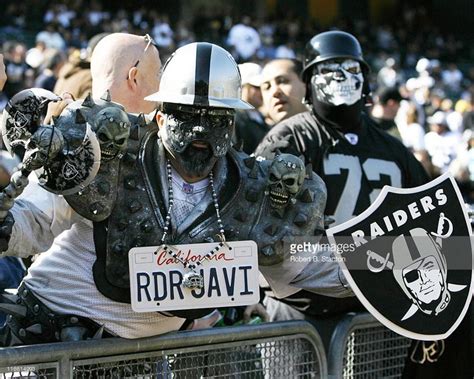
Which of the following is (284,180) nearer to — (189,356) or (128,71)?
(189,356)

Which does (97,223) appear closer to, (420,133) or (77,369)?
(77,369)

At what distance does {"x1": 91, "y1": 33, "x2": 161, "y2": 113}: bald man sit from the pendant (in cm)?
114

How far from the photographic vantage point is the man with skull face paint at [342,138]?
4824mm

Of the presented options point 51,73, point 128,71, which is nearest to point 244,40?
point 51,73

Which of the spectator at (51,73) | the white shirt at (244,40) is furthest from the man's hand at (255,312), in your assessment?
the white shirt at (244,40)

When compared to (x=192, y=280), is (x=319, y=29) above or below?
above

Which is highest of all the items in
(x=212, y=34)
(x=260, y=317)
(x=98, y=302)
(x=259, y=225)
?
(x=212, y=34)

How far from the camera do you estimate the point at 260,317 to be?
4.62 m

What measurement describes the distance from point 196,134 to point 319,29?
28663 mm

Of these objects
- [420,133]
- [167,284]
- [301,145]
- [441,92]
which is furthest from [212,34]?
[167,284]

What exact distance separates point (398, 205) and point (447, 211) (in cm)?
25

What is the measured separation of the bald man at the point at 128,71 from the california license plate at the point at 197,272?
3.52 ft
